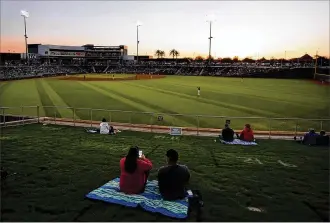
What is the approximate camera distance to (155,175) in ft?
30.8

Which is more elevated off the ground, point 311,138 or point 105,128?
point 311,138

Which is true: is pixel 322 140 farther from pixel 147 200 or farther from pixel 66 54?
pixel 66 54

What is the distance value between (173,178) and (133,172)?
40.5 inches

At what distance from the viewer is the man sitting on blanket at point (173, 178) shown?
7.01 m

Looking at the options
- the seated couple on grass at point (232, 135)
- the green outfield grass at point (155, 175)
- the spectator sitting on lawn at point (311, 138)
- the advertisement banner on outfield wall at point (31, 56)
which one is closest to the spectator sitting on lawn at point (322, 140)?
the spectator sitting on lawn at point (311, 138)

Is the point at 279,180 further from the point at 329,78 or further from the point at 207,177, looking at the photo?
the point at 329,78

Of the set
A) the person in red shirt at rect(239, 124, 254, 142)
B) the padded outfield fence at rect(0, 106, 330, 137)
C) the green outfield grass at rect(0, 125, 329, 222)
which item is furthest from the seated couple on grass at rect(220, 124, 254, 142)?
the padded outfield fence at rect(0, 106, 330, 137)

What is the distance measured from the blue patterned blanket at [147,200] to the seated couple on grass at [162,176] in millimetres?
160

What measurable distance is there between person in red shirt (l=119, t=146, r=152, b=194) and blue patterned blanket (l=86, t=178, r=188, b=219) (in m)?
0.16

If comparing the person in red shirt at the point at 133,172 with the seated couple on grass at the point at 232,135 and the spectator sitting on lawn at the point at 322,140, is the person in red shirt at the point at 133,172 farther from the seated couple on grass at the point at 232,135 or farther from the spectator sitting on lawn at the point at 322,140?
the spectator sitting on lawn at the point at 322,140

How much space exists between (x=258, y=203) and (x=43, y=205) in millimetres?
5035

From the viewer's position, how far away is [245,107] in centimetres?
2750

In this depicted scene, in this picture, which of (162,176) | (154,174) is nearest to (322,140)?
(154,174)

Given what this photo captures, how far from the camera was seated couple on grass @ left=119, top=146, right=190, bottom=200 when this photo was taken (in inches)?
277
